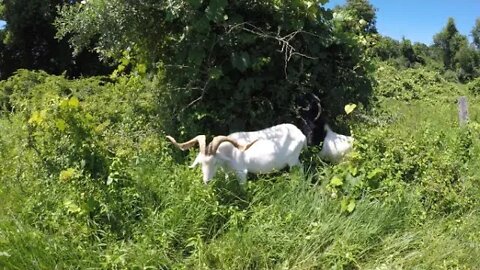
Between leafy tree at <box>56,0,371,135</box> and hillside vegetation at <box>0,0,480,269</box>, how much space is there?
2 centimetres

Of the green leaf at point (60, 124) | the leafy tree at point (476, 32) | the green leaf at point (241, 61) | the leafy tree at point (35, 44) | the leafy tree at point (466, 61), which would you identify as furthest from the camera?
the leafy tree at point (476, 32)

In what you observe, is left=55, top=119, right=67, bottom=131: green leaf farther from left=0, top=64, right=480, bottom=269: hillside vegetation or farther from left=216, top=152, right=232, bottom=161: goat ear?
left=216, top=152, right=232, bottom=161: goat ear

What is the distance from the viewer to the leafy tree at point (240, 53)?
19.1ft

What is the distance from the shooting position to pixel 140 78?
709 centimetres

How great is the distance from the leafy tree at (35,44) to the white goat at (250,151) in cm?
1273

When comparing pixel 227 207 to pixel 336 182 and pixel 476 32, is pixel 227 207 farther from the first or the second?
pixel 476 32

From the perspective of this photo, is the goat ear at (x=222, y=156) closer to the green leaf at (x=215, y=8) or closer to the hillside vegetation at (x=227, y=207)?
the hillside vegetation at (x=227, y=207)

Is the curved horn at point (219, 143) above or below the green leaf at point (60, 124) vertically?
below

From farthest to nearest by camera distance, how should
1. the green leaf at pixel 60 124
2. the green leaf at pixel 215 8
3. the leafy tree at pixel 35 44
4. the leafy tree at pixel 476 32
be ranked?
1. the leafy tree at pixel 476 32
2. the leafy tree at pixel 35 44
3. the green leaf at pixel 215 8
4. the green leaf at pixel 60 124

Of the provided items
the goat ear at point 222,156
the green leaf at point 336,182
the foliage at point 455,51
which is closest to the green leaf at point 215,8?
the goat ear at point 222,156

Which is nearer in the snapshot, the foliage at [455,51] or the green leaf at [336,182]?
the green leaf at [336,182]

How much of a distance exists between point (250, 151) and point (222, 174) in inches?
14.4

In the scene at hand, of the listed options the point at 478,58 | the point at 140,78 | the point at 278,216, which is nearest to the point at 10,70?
the point at 140,78

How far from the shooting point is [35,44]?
1844cm
